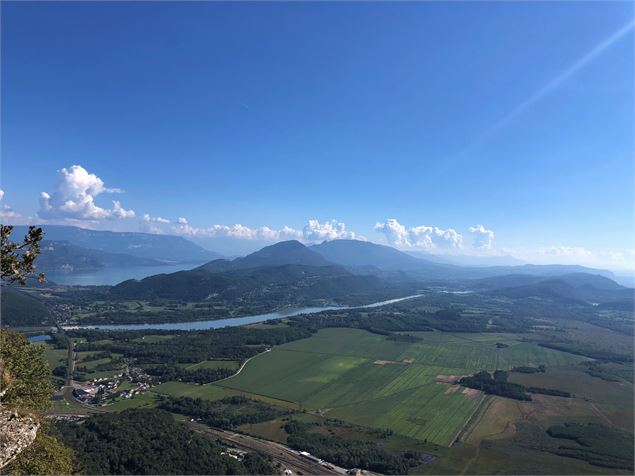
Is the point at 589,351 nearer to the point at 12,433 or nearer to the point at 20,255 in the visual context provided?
the point at 12,433

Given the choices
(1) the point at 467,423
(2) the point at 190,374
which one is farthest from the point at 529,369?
(2) the point at 190,374

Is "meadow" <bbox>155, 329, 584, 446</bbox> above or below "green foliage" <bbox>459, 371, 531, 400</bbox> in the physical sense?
below

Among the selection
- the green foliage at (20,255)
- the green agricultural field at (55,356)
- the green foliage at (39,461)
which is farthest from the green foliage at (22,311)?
the green foliage at (20,255)

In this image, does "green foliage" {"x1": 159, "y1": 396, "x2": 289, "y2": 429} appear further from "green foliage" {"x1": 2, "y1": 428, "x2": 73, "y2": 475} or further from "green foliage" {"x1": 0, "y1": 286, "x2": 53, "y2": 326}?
"green foliage" {"x1": 0, "y1": 286, "x2": 53, "y2": 326}

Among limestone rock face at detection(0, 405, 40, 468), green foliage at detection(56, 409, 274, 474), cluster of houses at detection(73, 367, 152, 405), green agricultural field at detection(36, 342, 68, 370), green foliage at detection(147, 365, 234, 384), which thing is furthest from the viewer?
green agricultural field at detection(36, 342, 68, 370)

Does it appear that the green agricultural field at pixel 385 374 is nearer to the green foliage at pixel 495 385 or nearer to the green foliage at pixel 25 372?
the green foliage at pixel 495 385

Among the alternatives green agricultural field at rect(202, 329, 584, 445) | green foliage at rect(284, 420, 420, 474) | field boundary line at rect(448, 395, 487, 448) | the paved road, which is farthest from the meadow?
the paved road
